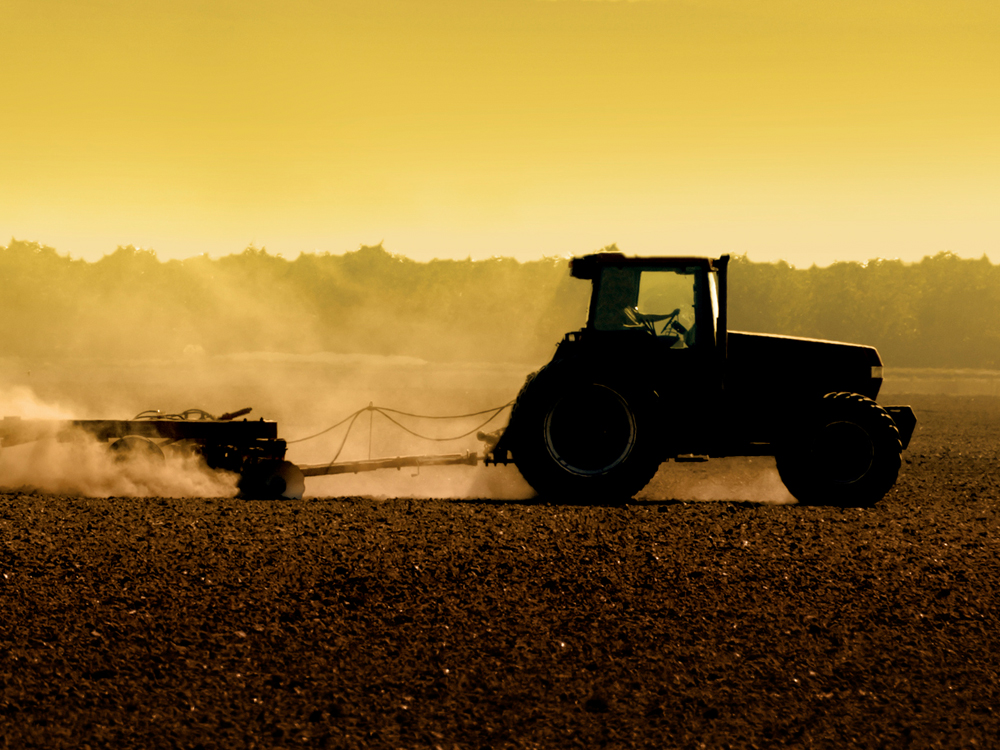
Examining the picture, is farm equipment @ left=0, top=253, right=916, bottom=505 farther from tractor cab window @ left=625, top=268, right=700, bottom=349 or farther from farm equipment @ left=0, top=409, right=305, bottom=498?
farm equipment @ left=0, top=409, right=305, bottom=498

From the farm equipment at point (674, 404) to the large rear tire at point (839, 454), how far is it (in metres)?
0.01

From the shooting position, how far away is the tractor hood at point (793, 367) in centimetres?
987

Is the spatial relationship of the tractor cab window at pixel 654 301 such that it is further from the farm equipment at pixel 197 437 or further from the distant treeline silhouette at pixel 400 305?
the distant treeline silhouette at pixel 400 305

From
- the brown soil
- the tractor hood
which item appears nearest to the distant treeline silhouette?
the tractor hood

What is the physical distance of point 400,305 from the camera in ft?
229

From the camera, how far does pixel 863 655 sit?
5.89 metres

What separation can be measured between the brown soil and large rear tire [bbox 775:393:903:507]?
964 millimetres

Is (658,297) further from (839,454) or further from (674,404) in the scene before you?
(839,454)

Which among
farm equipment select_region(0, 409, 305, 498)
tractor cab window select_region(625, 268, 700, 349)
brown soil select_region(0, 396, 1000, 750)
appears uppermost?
tractor cab window select_region(625, 268, 700, 349)

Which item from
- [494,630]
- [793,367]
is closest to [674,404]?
[793,367]

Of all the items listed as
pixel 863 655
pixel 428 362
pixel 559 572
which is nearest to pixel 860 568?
pixel 863 655

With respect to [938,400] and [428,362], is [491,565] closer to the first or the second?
[938,400]

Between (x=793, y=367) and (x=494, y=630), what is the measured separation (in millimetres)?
5354

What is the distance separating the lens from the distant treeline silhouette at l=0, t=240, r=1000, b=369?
5844 centimetres
